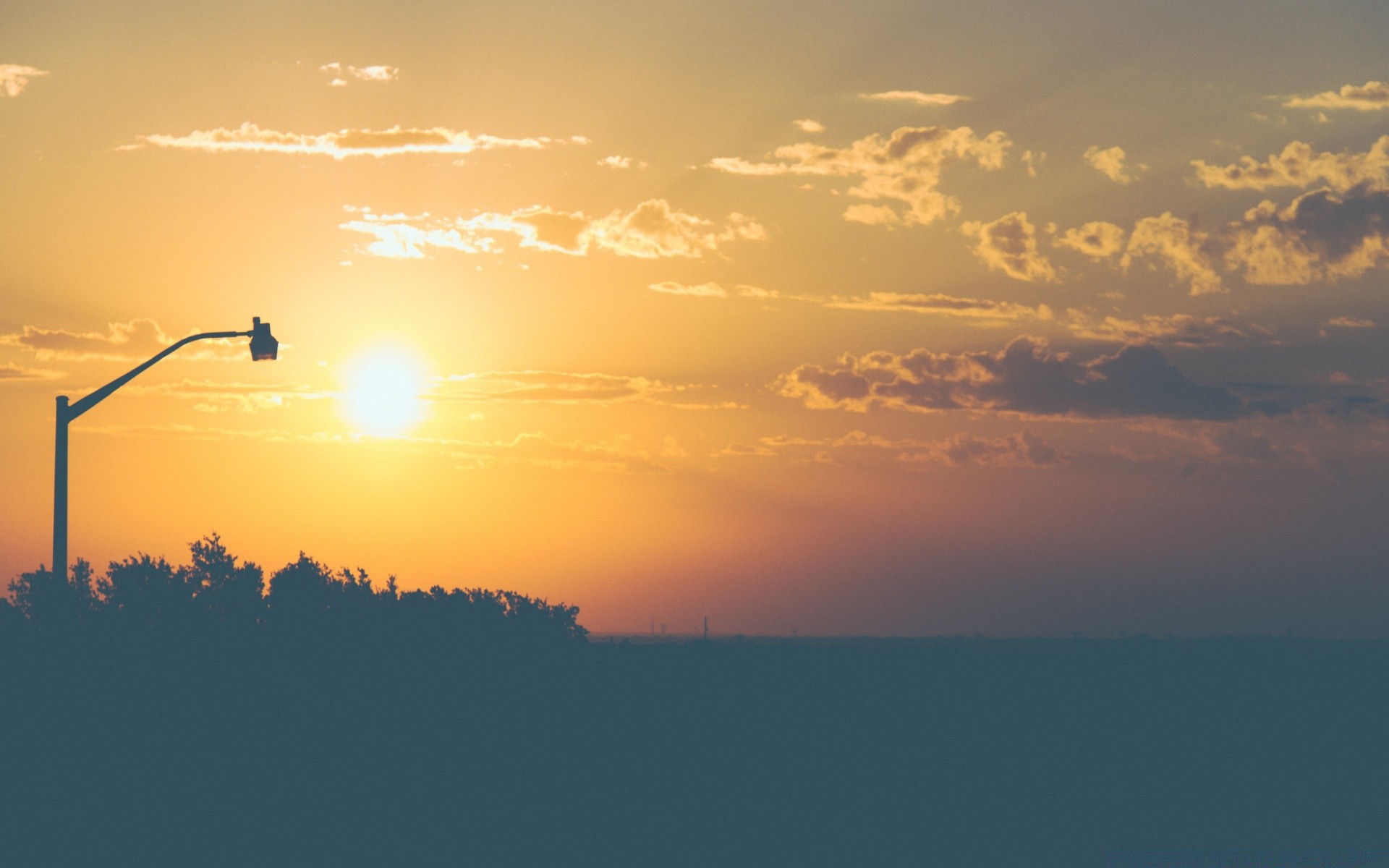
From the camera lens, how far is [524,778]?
38.9m

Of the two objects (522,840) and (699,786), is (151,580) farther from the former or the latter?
(522,840)

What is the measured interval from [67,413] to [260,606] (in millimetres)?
25110

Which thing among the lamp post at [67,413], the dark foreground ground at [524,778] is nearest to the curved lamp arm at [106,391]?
the lamp post at [67,413]

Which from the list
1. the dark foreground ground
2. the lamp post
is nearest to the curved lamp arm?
the lamp post

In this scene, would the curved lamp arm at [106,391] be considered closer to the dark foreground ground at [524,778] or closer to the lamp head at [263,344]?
the lamp head at [263,344]

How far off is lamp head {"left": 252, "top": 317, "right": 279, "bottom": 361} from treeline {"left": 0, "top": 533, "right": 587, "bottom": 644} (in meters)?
10.5

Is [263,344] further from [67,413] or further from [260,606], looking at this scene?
[260,606]

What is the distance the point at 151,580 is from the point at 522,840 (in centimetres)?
1948

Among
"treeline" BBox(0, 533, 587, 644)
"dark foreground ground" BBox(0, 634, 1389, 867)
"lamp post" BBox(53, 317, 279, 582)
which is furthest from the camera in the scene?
"treeline" BBox(0, 533, 587, 644)

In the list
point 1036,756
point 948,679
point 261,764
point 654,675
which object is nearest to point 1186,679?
point 948,679

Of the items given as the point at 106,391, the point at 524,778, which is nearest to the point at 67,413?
the point at 106,391

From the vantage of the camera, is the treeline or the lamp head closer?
the lamp head

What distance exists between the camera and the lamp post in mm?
23672

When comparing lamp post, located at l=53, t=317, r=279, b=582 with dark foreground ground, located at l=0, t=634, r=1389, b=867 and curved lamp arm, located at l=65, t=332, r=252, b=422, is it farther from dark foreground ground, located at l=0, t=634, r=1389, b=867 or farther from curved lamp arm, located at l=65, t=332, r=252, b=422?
dark foreground ground, located at l=0, t=634, r=1389, b=867
